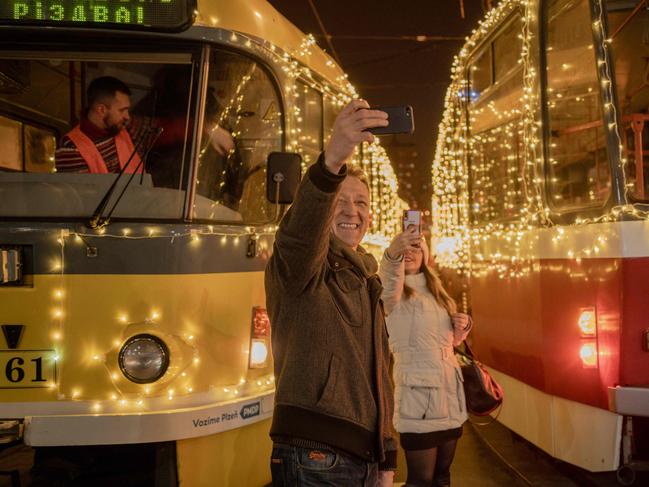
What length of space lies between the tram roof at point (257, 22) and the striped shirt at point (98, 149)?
29.5 inches

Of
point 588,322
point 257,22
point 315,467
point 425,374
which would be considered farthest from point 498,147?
point 315,467

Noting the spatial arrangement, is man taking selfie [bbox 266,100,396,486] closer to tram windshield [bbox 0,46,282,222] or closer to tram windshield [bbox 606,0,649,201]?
tram windshield [bbox 0,46,282,222]

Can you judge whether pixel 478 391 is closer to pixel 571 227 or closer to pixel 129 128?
pixel 571 227

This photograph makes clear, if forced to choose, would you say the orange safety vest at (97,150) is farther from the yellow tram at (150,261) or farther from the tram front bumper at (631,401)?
the tram front bumper at (631,401)

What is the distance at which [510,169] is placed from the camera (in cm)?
595

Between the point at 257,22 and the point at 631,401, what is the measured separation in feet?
10.4

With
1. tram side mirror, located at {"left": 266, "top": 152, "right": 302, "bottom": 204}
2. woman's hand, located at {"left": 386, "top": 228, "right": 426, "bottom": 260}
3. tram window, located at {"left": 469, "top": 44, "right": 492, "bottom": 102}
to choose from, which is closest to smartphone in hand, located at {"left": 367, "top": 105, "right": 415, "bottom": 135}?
woman's hand, located at {"left": 386, "top": 228, "right": 426, "bottom": 260}

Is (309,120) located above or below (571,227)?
above

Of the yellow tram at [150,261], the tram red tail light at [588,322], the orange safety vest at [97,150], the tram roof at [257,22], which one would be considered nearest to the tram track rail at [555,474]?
the tram red tail light at [588,322]

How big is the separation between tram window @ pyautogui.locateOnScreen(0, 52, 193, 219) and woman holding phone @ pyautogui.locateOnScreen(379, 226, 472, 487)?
53.6 inches

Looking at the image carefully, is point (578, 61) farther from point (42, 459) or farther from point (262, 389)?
point (42, 459)

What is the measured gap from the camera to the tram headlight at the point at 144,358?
3859mm

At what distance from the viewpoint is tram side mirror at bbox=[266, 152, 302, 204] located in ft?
13.3

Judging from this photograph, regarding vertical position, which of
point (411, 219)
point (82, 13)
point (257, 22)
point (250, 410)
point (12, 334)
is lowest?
point (250, 410)
